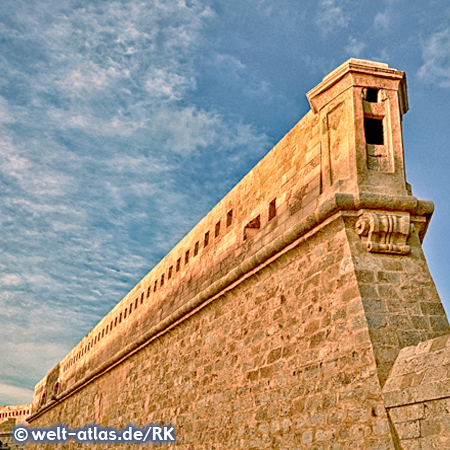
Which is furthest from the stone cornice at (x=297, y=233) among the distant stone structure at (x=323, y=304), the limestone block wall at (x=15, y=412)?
the limestone block wall at (x=15, y=412)

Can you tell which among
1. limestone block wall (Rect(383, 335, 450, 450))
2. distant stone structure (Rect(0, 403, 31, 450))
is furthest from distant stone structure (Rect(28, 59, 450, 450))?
distant stone structure (Rect(0, 403, 31, 450))

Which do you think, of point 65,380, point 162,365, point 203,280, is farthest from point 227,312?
point 65,380

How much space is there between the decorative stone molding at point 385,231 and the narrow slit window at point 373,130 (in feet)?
3.51

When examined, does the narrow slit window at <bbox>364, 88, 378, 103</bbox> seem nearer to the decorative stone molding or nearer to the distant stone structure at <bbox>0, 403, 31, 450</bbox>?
the decorative stone molding

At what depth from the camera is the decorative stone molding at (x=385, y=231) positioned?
5.32 m

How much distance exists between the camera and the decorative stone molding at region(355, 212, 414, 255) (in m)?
5.32

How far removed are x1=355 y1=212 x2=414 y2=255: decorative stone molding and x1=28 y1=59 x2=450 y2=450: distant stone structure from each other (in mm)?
12

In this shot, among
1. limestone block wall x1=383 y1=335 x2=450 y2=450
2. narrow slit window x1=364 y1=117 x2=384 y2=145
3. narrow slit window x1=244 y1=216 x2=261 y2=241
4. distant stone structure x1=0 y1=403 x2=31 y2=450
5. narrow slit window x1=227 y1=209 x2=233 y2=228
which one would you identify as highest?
distant stone structure x1=0 y1=403 x2=31 y2=450

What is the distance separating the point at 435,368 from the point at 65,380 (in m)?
18.6

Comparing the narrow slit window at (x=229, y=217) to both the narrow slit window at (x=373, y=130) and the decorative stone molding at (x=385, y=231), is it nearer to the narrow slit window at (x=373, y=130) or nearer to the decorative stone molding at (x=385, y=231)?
the narrow slit window at (x=373, y=130)

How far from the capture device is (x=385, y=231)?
5348mm

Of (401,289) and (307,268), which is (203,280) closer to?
(307,268)

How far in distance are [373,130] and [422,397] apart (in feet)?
10.2

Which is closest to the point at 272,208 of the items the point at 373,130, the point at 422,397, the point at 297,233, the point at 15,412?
the point at 297,233
